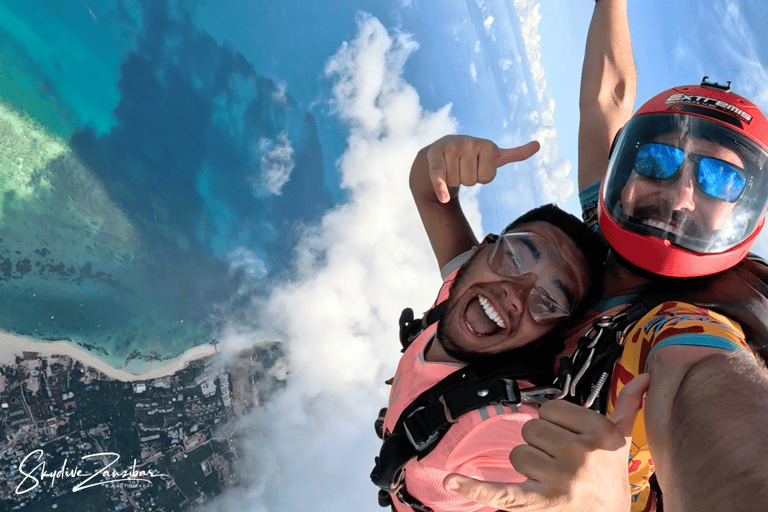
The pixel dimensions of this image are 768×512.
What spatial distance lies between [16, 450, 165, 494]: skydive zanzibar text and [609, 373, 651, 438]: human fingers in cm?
544

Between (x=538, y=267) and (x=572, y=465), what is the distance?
108 cm

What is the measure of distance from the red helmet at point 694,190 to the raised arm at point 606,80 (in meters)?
0.83

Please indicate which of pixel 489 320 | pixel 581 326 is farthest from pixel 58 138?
pixel 581 326

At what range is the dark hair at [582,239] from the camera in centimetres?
167

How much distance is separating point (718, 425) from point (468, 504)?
1.14 m

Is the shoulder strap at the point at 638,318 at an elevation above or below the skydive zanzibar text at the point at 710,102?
→ below

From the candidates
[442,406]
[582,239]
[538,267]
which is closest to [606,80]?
[582,239]

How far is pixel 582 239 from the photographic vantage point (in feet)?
5.77

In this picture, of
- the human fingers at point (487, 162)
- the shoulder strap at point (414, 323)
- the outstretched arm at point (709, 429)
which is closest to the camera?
the outstretched arm at point (709, 429)

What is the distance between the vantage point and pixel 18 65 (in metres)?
4.14

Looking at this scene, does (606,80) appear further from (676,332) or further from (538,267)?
(676,332)

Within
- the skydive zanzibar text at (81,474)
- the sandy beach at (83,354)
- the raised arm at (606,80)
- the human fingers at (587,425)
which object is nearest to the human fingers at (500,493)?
the human fingers at (587,425)

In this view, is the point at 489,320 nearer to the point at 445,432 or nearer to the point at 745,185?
the point at 445,432

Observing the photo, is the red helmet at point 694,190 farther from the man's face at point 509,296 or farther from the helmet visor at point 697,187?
the man's face at point 509,296
